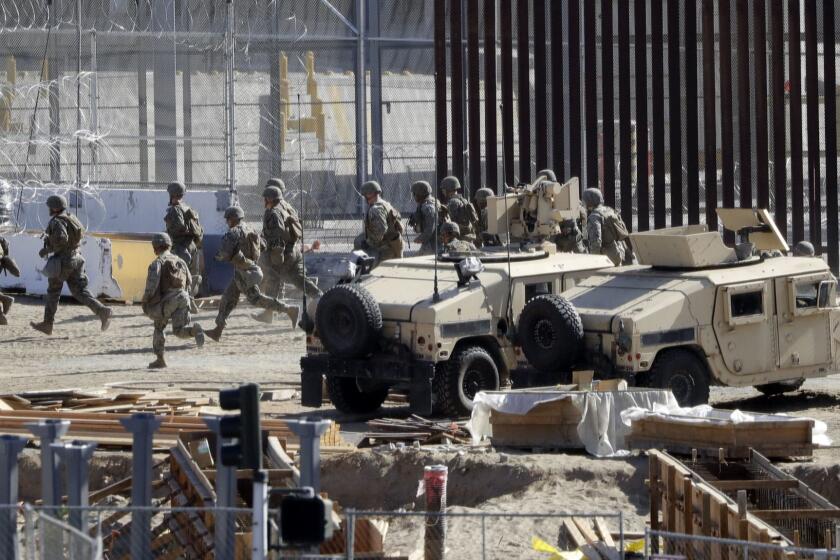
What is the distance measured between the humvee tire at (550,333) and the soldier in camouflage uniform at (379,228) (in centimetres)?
694

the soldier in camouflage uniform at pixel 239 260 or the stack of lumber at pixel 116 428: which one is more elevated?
the soldier in camouflage uniform at pixel 239 260

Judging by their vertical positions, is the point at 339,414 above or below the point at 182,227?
below

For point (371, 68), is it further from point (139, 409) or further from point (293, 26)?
point (139, 409)

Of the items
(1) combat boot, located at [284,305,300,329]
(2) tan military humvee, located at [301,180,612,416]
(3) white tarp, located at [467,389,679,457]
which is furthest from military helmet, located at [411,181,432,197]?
(3) white tarp, located at [467,389,679,457]

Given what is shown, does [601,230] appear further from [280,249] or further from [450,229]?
[280,249]

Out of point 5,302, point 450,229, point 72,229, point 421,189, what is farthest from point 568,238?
point 5,302

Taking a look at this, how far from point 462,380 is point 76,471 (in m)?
6.68

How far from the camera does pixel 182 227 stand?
23.0 metres

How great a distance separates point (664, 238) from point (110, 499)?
5.78m

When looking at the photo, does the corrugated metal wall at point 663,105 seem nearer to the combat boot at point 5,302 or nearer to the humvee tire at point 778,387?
the humvee tire at point 778,387

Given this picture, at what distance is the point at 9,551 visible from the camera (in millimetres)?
9000

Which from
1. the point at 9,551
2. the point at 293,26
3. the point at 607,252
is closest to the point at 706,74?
the point at 607,252

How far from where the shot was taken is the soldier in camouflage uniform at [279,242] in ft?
72.0

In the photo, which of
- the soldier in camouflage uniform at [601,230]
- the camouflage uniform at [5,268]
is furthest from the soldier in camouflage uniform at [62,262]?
the soldier in camouflage uniform at [601,230]
